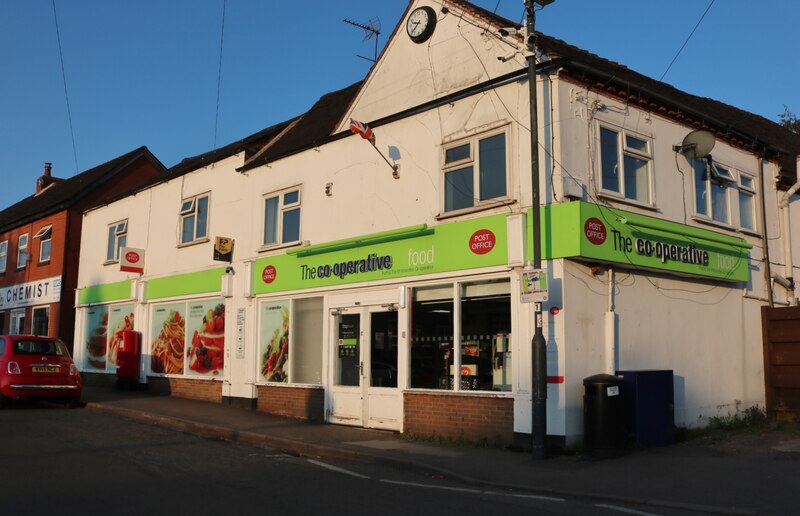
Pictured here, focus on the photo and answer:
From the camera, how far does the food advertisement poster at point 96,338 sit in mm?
23812

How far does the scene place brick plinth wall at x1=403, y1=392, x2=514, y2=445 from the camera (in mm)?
11688

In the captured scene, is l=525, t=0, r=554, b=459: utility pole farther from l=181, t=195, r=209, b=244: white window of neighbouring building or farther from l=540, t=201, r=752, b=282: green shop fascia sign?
l=181, t=195, r=209, b=244: white window of neighbouring building

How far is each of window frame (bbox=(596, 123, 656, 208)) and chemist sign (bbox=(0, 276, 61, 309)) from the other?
70.2ft

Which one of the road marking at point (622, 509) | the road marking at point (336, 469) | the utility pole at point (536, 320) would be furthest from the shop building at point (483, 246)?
the road marking at point (622, 509)

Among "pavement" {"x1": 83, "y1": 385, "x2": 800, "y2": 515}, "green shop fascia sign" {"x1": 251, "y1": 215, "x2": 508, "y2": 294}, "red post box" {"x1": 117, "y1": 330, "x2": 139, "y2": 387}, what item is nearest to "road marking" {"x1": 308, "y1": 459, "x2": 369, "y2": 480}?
"pavement" {"x1": 83, "y1": 385, "x2": 800, "y2": 515}

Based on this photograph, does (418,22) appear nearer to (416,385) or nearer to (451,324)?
(451,324)

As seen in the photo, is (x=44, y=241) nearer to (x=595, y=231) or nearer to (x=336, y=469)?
(x=336, y=469)

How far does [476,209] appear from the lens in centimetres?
1266

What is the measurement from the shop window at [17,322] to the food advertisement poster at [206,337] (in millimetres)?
12895

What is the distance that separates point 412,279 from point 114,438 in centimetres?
587

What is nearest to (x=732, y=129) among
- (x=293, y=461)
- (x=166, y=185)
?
(x=293, y=461)

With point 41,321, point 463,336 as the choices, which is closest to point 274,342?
point 463,336

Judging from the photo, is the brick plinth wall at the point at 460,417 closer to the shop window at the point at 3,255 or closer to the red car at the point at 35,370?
the red car at the point at 35,370

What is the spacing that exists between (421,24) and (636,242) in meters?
6.11
